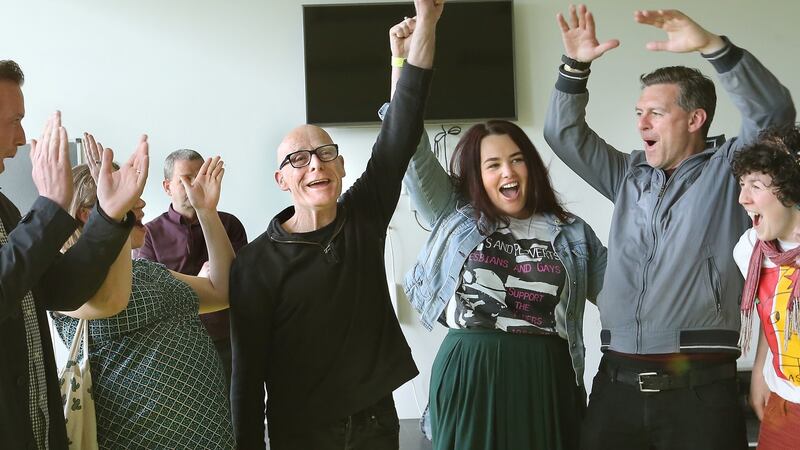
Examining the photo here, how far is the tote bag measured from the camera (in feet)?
5.62

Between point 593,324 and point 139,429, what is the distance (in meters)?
3.64

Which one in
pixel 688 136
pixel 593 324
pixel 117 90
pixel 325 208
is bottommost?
pixel 593 324

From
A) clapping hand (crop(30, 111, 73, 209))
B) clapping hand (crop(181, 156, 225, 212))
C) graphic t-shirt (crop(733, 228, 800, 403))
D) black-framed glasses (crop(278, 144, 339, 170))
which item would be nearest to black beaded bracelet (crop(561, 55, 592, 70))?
graphic t-shirt (crop(733, 228, 800, 403))

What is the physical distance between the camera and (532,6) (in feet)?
16.0

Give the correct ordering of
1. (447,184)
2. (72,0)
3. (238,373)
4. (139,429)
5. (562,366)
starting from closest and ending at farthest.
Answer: (139,429), (238,373), (562,366), (447,184), (72,0)

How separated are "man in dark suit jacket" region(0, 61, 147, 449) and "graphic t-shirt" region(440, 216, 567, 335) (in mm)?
982

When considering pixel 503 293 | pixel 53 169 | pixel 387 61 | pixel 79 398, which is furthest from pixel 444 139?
pixel 53 169

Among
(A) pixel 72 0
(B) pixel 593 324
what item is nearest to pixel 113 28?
(A) pixel 72 0

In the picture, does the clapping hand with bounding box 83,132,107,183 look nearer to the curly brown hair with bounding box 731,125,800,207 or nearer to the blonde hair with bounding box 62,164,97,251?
the blonde hair with bounding box 62,164,97,251

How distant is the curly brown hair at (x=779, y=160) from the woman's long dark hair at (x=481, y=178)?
55 centimetres

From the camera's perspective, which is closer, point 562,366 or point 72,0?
point 562,366

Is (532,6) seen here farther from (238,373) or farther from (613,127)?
(238,373)

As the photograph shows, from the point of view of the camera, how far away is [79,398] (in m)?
1.72

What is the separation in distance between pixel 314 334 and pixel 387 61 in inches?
120
